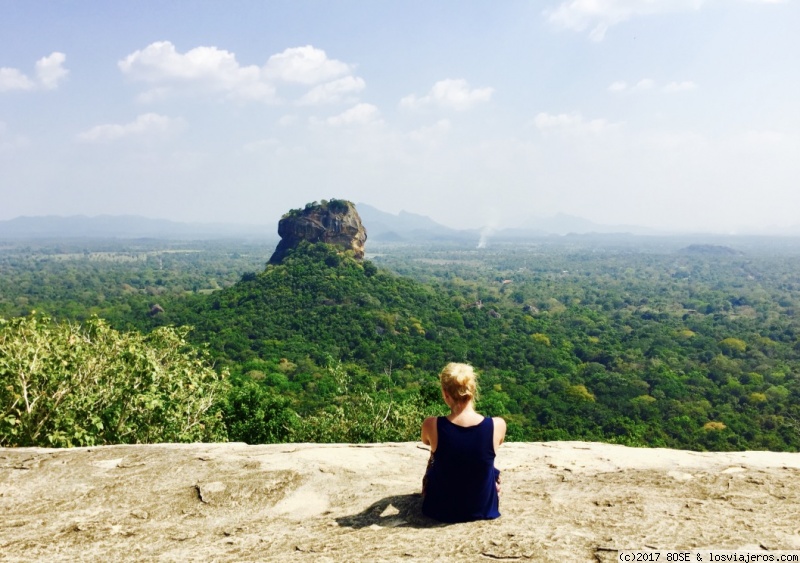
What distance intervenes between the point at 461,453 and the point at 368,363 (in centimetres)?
4475

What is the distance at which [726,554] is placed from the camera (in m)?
4.07

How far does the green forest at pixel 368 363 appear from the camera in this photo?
10.5m

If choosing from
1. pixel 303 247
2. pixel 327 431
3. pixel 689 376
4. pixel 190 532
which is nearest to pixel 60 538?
pixel 190 532

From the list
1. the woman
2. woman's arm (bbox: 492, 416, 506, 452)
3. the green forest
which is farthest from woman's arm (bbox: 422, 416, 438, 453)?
the green forest

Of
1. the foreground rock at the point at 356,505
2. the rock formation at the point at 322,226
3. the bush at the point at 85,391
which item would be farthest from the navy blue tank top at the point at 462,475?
the rock formation at the point at 322,226

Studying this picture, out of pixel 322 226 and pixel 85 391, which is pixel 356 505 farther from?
pixel 322 226

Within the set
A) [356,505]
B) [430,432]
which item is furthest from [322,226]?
[430,432]

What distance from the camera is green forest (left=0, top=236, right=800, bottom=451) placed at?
10477 millimetres

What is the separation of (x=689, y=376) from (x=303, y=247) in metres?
50.4

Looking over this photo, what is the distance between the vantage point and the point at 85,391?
1024cm

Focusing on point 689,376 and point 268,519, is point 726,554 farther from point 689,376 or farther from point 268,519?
point 689,376

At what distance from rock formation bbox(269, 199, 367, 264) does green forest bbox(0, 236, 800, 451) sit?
2.64 meters

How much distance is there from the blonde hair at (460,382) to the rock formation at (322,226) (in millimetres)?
69355

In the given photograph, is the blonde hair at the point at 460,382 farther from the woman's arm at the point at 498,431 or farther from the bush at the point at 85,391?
the bush at the point at 85,391
